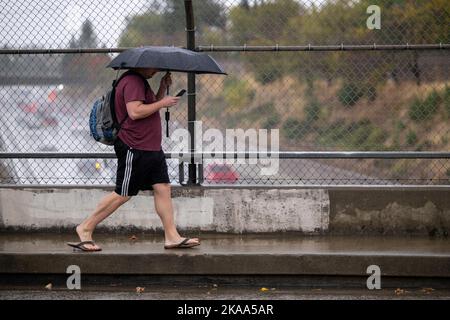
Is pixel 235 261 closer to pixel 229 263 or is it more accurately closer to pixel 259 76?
pixel 229 263

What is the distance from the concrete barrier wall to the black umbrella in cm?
165

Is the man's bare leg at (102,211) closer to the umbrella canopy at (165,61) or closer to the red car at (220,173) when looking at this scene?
the umbrella canopy at (165,61)

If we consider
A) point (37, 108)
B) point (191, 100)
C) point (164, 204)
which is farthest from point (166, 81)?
point (37, 108)

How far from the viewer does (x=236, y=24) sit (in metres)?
9.76

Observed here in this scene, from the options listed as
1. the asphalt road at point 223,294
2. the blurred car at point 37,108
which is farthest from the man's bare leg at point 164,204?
the blurred car at point 37,108

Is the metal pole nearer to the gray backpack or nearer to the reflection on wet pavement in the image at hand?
the reflection on wet pavement

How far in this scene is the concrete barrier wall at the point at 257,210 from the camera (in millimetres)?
9375

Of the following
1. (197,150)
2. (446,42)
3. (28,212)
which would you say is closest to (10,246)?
(28,212)

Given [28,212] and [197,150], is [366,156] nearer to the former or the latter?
[197,150]

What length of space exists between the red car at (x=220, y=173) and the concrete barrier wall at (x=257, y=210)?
0.69 metres

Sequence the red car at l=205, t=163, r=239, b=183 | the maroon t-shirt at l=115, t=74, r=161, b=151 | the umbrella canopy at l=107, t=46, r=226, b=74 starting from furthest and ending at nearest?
the red car at l=205, t=163, r=239, b=183
the maroon t-shirt at l=115, t=74, r=161, b=151
the umbrella canopy at l=107, t=46, r=226, b=74

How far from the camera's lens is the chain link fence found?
9.70 meters

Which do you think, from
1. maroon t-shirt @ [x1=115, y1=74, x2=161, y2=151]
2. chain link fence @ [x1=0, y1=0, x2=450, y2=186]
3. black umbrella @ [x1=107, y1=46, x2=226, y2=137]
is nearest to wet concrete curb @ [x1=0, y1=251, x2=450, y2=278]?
maroon t-shirt @ [x1=115, y1=74, x2=161, y2=151]

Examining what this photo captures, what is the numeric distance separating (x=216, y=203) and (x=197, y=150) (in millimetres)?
566
